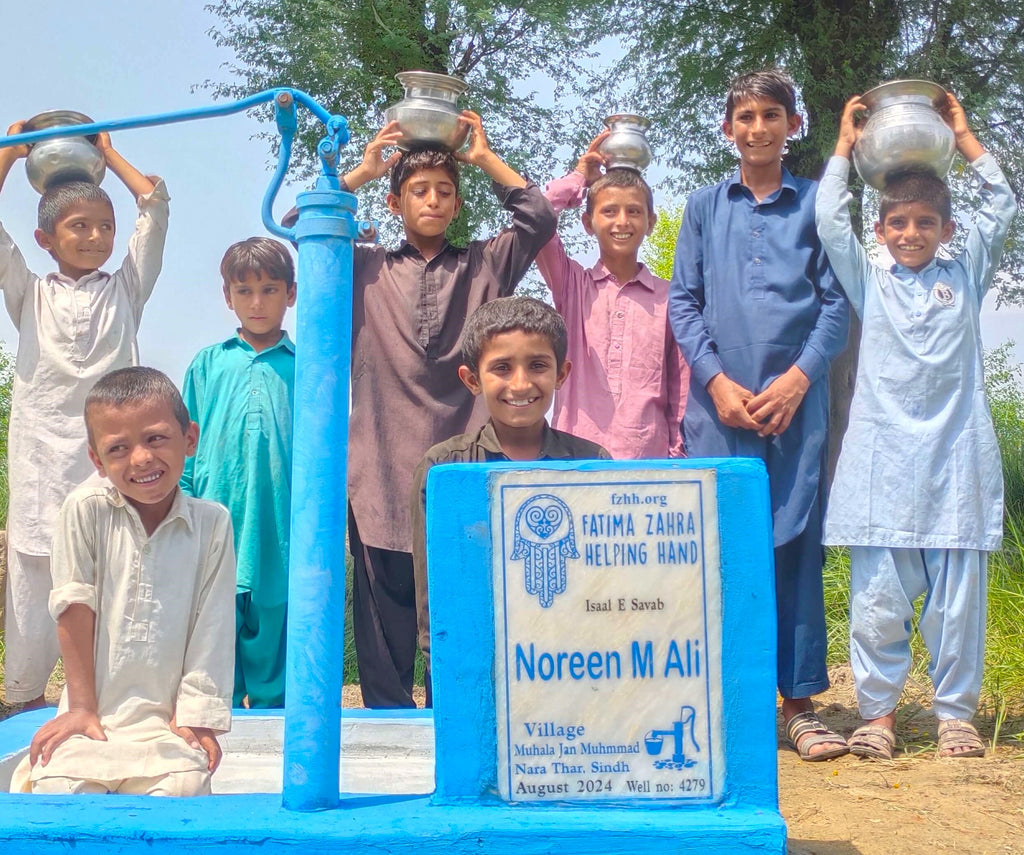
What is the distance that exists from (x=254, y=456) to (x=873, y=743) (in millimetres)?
2013

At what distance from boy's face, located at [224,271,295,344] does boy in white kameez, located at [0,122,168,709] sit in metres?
0.57

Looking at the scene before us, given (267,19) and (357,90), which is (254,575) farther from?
(267,19)

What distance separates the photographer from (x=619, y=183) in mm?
3730

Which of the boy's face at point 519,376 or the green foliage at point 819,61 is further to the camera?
the green foliage at point 819,61

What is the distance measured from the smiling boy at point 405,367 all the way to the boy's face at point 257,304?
0.89ft

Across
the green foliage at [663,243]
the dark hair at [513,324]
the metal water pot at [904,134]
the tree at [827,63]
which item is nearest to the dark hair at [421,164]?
the dark hair at [513,324]

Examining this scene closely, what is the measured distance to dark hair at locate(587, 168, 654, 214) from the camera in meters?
3.74

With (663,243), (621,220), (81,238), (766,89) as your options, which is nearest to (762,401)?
(621,220)

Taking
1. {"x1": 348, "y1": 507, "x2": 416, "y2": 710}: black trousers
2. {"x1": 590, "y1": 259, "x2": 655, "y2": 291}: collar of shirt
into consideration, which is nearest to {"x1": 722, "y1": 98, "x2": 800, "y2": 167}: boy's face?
{"x1": 590, "y1": 259, "x2": 655, "y2": 291}: collar of shirt

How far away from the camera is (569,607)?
1868mm

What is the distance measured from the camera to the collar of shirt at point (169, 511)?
234 centimetres

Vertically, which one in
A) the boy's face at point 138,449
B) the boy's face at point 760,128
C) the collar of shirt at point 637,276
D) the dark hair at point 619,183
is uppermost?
the boy's face at point 760,128

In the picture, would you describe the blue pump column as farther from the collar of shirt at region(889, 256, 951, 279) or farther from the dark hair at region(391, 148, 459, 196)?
the collar of shirt at region(889, 256, 951, 279)

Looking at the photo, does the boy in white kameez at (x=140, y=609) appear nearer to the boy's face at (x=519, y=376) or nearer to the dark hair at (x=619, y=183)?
the boy's face at (x=519, y=376)
